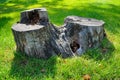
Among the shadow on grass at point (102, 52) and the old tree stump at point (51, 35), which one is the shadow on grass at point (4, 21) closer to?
the old tree stump at point (51, 35)

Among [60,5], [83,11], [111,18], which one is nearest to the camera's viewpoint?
[111,18]

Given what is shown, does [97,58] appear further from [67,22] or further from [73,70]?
[67,22]

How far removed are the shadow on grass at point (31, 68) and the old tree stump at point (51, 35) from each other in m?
0.18

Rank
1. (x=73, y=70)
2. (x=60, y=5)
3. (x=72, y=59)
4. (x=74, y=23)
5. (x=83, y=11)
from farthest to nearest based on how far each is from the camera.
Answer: (x=60, y=5), (x=83, y=11), (x=74, y=23), (x=72, y=59), (x=73, y=70)

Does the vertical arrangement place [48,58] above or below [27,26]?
below

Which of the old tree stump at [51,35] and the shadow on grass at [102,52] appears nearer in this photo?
the old tree stump at [51,35]

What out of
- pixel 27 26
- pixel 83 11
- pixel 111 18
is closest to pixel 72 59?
pixel 27 26

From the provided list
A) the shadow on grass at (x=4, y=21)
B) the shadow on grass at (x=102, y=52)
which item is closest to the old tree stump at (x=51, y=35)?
the shadow on grass at (x=102, y=52)

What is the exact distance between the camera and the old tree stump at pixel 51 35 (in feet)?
21.3

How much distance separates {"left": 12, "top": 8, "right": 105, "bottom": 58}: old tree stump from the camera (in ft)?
21.3

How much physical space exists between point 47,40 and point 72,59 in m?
0.76

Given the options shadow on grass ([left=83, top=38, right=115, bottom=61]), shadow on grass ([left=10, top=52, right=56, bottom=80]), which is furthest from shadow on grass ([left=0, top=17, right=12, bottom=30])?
shadow on grass ([left=83, top=38, right=115, bottom=61])

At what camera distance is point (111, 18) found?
36.2ft

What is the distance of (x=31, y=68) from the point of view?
6.31 metres
